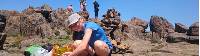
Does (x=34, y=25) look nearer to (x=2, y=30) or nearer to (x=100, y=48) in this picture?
(x=2, y=30)

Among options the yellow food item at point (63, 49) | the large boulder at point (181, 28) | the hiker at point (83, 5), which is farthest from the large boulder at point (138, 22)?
the yellow food item at point (63, 49)

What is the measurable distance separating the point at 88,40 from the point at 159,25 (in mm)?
39799

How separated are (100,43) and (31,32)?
2373cm

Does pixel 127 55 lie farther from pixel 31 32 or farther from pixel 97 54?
pixel 31 32

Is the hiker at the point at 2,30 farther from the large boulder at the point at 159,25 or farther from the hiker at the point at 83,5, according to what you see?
the large boulder at the point at 159,25

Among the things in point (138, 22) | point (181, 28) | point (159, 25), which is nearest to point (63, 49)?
point (181, 28)

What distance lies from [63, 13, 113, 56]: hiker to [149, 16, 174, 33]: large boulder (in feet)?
124

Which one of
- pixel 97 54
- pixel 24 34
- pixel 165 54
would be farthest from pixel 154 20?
pixel 97 54

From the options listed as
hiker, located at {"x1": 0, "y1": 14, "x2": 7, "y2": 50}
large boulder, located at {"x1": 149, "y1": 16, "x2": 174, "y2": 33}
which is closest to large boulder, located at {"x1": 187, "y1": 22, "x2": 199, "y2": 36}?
hiker, located at {"x1": 0, "y1": 14, "x2": 7, "y2": 50}

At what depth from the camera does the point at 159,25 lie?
46.6 meters

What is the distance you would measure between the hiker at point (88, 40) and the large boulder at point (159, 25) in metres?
37.9

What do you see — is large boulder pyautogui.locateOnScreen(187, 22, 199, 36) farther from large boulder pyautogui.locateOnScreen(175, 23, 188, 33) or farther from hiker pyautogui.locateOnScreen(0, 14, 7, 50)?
hiker pyautogui.locateOnScreen(0, 14, 7, 50)

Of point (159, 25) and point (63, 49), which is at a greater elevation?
point (159, 25)

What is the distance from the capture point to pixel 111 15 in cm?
2394
